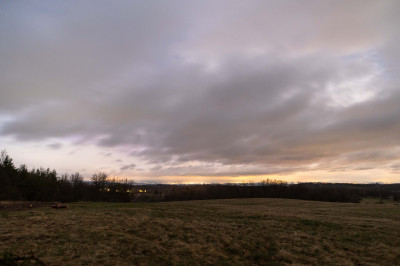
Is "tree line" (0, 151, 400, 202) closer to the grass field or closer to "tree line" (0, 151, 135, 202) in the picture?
"tree line" (0, 151, 135, 202)

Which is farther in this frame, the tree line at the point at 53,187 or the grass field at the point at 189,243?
the tree line at the point at 53,187

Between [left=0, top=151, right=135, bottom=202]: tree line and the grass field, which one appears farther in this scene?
[left=0, top=151, right=135, bottom=202]: tree line

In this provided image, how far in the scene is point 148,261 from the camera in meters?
9.81

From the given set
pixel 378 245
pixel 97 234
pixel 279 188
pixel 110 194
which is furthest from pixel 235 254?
pixel 279 188

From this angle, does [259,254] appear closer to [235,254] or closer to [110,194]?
[235,254]

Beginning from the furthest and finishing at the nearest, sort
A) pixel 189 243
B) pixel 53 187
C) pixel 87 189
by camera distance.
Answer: pixel 87 189, pixel 53 187, pixel 189 243

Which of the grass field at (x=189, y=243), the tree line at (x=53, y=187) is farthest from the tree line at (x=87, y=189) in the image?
the grass field at (x=189, y=243)

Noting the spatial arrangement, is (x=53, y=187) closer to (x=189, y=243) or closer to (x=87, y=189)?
(x=87, y=189)

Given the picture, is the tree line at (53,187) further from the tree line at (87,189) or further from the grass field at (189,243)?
the grass field at (189,243)

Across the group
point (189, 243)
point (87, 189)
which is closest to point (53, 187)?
point (87, 189)

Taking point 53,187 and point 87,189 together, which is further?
point 87,189

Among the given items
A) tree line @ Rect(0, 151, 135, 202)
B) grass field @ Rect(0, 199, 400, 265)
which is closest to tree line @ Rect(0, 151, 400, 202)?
tree line @ Rect(0, 151, 135, 202)

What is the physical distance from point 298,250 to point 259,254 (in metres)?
2.42

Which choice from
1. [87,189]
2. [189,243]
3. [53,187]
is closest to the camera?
[189,243]
